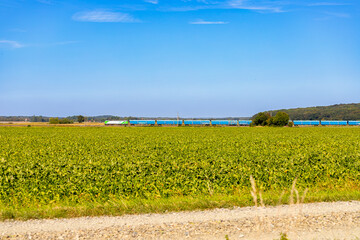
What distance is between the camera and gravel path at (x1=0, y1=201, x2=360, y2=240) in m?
9.11

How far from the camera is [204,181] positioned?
558 inches

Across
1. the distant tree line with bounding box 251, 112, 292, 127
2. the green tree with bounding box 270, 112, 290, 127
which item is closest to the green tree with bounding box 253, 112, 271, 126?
the distant tree line with bounding box 251, 112, 292, 127

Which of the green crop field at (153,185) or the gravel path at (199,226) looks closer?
the gravel path at (199,226)

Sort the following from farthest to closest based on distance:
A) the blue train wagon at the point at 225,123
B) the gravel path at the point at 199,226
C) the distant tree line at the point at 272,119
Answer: the blue train wagon at the point at 225,123
the distant tree line at the point at 272,119
the gravel path at the point at 199,226

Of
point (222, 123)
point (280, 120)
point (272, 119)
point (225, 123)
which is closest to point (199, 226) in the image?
point (272, 119)

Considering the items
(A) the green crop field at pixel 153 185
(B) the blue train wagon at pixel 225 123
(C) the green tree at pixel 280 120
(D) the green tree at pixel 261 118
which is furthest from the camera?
(B) the blue train wagon at pixel 225 123

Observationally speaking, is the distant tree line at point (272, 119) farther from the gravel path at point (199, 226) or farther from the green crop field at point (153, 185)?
the gravel path at point (199, 226)

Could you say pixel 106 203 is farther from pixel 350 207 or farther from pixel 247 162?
pixel 350 207

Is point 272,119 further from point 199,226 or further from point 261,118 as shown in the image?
point 199,226

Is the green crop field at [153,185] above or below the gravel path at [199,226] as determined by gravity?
above

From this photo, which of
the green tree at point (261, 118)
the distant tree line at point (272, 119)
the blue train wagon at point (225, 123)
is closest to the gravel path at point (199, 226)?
the distant tree line at point (272, 119)

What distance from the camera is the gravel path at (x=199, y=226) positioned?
911 centimetres

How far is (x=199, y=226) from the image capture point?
977 cm

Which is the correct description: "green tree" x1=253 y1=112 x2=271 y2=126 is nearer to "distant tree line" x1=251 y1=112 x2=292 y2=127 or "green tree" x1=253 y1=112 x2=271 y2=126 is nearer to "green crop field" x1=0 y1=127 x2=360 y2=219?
"distant tree line" x1=251 y1=112 x2=292 y2=127
